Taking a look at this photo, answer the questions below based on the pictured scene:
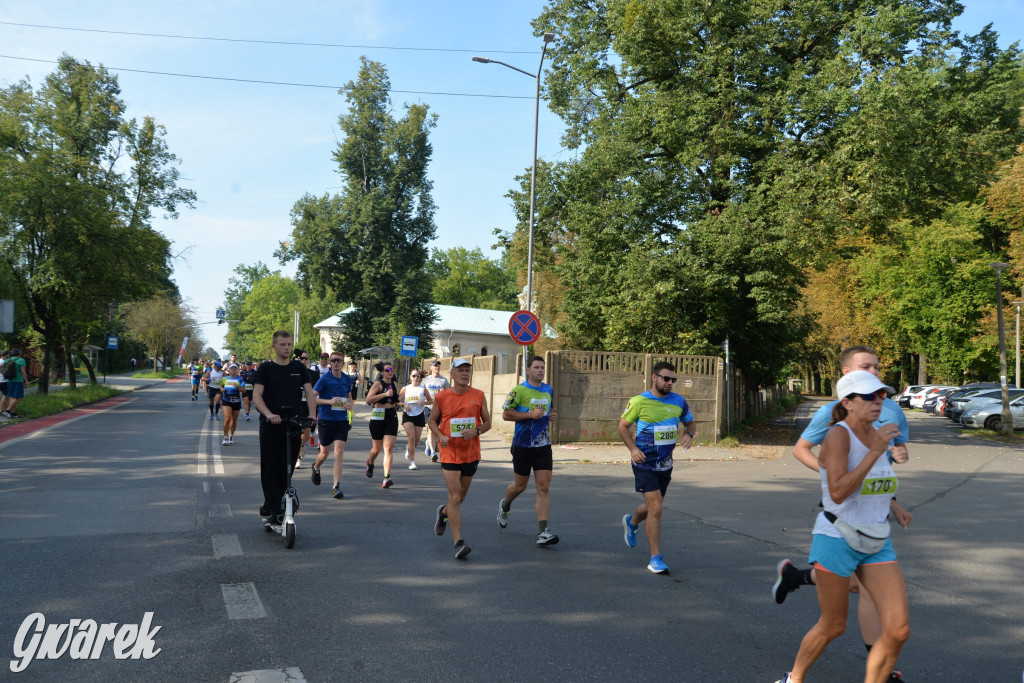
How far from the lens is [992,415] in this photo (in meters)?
28.7

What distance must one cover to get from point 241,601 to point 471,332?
6697 cm

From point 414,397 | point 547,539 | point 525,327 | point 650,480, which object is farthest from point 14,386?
point 650,480

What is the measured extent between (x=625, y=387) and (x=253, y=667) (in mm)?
16080

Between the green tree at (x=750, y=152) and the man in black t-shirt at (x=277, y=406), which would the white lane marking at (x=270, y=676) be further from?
the green tree at (x=750, y=152)

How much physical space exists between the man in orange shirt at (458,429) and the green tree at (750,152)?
13.5 m

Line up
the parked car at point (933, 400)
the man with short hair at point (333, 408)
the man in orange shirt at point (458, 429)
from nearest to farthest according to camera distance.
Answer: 1. the man in orange shirt at point (458, 429)
2. the man with short hair at point (333, 408)
3. the parked car at point (933, 400)

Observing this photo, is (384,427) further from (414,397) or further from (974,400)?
(974,400)

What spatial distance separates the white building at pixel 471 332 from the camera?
72.2m

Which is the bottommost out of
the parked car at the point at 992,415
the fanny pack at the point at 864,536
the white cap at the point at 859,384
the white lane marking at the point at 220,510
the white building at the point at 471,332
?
the white lane marking at the point at 220,510

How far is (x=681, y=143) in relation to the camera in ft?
72.4

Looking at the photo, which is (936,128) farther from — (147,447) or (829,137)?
(147,447)

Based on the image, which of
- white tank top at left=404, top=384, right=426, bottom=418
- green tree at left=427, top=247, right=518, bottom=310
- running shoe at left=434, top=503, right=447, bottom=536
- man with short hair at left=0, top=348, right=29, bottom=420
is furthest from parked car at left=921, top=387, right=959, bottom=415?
green tree at left=427, top=247, right=518, bottom=310

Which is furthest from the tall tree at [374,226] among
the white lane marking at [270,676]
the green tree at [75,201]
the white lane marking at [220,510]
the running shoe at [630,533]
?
the white lane marking at [270,676]

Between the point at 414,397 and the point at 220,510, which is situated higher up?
the point at 414,397
